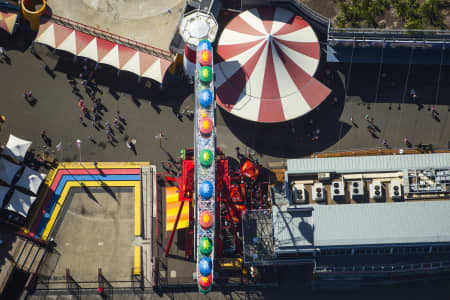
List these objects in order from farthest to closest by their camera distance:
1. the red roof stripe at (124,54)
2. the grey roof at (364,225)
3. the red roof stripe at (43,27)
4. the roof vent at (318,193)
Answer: the red roof stripe at (43,27)
the red roof stripe at (124,54)
the roof vent at (318,193)
the grey roof at (364,225)


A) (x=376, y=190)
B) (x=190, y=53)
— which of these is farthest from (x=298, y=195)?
(x=190, y=53)

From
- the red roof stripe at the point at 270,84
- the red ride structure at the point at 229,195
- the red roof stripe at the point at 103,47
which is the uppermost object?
the red roof stripe at the point at 103,47

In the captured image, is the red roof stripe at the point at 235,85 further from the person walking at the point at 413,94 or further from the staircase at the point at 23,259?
the staircase at the point at 23,259

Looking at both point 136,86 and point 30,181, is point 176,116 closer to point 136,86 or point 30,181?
point 136,86

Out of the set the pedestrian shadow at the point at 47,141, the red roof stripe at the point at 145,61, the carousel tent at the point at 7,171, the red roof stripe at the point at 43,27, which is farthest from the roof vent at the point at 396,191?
the red roof stripe at the point at 43,27

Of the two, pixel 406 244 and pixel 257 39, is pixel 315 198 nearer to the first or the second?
pixel 406 244

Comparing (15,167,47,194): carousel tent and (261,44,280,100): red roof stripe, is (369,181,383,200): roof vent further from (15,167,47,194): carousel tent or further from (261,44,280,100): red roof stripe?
(15,167,47,194): carousel tent
